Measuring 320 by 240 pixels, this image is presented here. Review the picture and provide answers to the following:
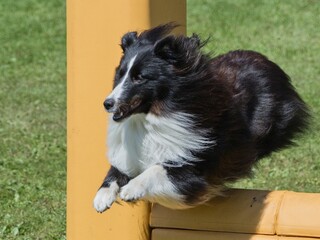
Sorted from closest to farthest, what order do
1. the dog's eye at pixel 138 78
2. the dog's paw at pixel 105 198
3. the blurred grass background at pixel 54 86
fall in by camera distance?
the dog's eye at pixel 138 78 → the dog's paw at pixel 105 198 → the blurred grass background at pixel 54 86

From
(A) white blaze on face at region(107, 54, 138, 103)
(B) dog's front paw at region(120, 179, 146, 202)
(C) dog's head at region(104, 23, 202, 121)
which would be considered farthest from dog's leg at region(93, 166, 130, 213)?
(A) white blaze on face at region(107, 54, 138, 103)

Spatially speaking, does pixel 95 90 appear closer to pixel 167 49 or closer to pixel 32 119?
pixel 167 49

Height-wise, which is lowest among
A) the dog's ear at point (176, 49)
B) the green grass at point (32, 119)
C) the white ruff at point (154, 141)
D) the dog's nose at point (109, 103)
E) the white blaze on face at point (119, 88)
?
the green grass at point (32, 119)

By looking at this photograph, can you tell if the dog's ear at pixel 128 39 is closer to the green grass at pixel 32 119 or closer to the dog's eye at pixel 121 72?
the dog's eye at pixel 121 72

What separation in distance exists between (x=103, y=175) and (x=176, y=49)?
0.98 meters

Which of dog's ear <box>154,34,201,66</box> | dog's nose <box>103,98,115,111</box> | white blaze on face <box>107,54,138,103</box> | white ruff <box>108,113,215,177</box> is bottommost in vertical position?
white ruff <box>108,113,215,177</box>

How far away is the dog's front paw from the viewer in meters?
4.63

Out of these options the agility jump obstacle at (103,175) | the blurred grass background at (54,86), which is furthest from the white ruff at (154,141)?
the blurred grass background at (54,86)

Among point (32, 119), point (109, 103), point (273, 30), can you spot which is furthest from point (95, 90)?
point (273, 30)

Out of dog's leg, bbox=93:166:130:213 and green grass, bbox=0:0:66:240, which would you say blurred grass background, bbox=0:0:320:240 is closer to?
green grass, bbox=0:0:66:240

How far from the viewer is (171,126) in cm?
466

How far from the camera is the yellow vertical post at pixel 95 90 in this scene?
515cm

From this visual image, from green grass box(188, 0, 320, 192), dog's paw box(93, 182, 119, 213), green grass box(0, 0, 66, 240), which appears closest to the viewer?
dog's paw box(93, 182, 119, 213)

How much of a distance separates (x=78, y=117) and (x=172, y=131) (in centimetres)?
84
